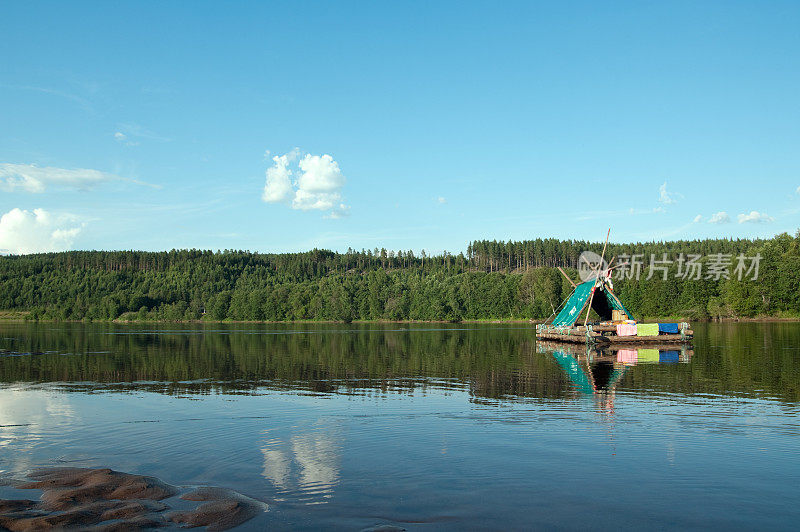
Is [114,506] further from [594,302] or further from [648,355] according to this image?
[594,302]

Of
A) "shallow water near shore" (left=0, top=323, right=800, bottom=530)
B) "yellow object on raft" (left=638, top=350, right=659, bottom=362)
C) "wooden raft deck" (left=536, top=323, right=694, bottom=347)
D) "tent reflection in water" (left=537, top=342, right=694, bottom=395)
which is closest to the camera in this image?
"shallow water near shore" (left=0, top=323, right=800, bottom=530)

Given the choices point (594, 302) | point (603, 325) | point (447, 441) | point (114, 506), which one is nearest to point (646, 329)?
point (603, 325)

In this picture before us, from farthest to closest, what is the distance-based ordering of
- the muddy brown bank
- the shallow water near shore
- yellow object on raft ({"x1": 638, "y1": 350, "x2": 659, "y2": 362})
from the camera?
yellow object on raft ({"x1": 638, "y1": 350, "x2": 659, "y2": 362}) → the shallow water near shore → the muddy brown bank

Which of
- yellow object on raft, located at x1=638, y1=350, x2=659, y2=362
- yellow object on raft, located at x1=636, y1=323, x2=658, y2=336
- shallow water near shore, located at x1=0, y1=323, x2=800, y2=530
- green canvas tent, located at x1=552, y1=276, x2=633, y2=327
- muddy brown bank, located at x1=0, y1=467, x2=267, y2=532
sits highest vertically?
green canvas tent, located at x1=552, y1=276, x2=633, y2=327

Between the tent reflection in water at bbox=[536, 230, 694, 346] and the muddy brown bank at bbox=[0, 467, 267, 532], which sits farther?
the tent reflection in water at bbox=[536, 230, 694, 346]

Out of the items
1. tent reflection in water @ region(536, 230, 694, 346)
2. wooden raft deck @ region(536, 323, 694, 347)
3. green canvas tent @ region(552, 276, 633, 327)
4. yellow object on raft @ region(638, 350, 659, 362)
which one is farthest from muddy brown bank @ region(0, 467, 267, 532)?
green canvas tent @ region(552, 276, 633, 327)

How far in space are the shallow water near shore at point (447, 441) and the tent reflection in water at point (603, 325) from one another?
2801cm

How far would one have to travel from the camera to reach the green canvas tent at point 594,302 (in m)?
73.9

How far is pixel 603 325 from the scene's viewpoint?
229ft

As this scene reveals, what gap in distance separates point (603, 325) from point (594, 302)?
25.2 feet

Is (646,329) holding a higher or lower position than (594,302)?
lower

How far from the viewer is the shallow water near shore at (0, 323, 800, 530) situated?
1260 cm

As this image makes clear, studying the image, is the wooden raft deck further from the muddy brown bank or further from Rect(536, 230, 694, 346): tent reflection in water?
the muddy brown bank

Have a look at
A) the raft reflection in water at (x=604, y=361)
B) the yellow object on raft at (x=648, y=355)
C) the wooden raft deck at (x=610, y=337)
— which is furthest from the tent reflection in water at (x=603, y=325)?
the yellow object on raft at (x=648, y=355)
